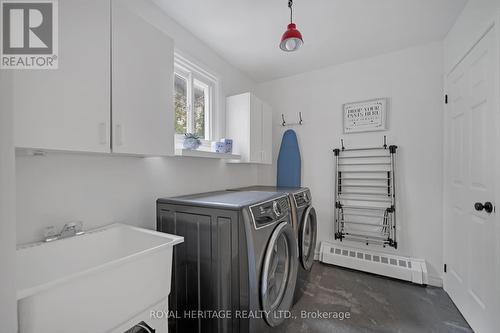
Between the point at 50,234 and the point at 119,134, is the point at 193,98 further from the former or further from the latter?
the point at 50,234

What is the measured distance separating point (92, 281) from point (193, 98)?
5.97ft

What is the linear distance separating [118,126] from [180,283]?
1.11 meters

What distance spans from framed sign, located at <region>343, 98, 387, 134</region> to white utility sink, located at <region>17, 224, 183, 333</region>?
8.12 feet

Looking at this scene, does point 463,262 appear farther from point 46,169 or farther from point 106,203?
point 46,169

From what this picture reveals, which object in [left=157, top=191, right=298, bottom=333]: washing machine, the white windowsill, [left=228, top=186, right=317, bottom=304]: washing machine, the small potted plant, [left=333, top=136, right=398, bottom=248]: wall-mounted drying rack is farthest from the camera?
[left=333, top=136, right=398, bottom=248]: wall-mounted drying rack

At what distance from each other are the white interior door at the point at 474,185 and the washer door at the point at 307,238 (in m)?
1.24

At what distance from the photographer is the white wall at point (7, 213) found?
1.80 feet

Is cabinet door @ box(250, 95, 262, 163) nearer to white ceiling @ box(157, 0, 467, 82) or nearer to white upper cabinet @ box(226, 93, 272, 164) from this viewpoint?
white upper cabinet @ box(226, 93, 272, 164)

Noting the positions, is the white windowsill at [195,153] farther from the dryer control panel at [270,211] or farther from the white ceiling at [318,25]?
the white ceiling at [318,25]

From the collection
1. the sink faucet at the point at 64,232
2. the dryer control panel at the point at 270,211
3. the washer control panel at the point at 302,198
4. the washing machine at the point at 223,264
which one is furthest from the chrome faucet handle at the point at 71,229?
the washer control panel at the point at 302,198

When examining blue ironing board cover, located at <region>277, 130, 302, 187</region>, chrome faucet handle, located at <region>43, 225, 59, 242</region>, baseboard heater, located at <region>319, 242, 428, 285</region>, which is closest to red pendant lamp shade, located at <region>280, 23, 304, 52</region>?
blue ironing board cover, located at <region>277, 130, 302, 187</region>

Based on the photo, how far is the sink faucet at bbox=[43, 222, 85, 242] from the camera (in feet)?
3.67

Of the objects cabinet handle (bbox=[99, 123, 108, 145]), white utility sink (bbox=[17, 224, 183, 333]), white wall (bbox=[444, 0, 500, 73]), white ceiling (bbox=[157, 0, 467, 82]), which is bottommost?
white utility sink (bbox=[17, 224, 183, 333])

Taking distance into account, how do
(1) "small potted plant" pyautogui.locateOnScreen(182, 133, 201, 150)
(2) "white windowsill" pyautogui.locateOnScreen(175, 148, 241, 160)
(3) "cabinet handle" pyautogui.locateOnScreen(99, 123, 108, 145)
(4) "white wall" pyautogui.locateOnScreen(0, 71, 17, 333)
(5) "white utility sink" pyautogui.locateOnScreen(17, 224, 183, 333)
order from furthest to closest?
(1) "small potted plant" pyautogui.locateOnScreen(182, 133, 201, 150), (2) "white windowsill" pyautogui.locateOnScreen(175, 148, 241, 160), (3) "cabinet handle" pyautogui.locateOnScreen(99, 123, 108, 145), (5) "white utility sink" pyautogui.locateOnScreen(17, 224, 183, 333), (4) "white wall" pyautogui.locateOnScreen(0, 71, 17, 333)
